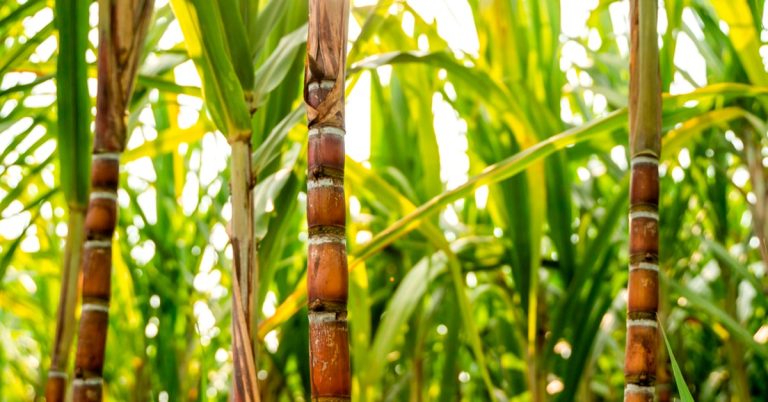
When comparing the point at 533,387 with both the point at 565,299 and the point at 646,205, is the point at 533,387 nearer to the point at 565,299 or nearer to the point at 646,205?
the point at 565,299

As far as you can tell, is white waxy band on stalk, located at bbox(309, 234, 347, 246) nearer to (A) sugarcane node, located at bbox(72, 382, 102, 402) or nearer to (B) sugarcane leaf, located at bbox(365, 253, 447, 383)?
Result: (A) sugarcane node, located at bbox(72, 382, 102, 402)

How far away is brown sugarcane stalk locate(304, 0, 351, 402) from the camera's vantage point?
55cm

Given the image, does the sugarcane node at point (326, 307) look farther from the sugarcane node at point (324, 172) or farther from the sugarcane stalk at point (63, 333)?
the sugarcane stalk at point (63, 333)

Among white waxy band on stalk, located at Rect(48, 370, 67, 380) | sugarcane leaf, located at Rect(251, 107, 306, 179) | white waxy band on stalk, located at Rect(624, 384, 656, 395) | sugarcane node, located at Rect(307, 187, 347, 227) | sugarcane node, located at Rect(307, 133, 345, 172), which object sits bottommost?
white waxy band on stalk, located at Rect(624, 384, 656, 395)


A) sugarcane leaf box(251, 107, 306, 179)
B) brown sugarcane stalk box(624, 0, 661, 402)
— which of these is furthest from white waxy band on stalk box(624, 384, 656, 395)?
sugarcane leaf box(251, 107, 306, 179)

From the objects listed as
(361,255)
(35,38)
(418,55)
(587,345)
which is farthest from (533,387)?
(35,38)

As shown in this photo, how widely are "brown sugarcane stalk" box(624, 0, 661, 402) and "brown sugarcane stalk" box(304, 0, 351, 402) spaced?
25 cm

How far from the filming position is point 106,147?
0.82 metres

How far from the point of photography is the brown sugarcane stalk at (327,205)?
554 millimetres

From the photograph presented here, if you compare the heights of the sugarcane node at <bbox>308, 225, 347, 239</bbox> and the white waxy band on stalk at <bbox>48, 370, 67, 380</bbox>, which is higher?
the sugarcane node at <bbox>308, 225, 347, 239</bbox>

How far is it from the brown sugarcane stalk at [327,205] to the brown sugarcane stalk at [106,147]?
0.96 ft

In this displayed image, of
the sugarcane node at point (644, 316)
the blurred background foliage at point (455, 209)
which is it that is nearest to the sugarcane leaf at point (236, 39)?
the blurred background foliage at point (455, 209)

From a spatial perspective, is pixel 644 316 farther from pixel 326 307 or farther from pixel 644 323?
pixel 326 307

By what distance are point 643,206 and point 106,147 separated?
49 cm
